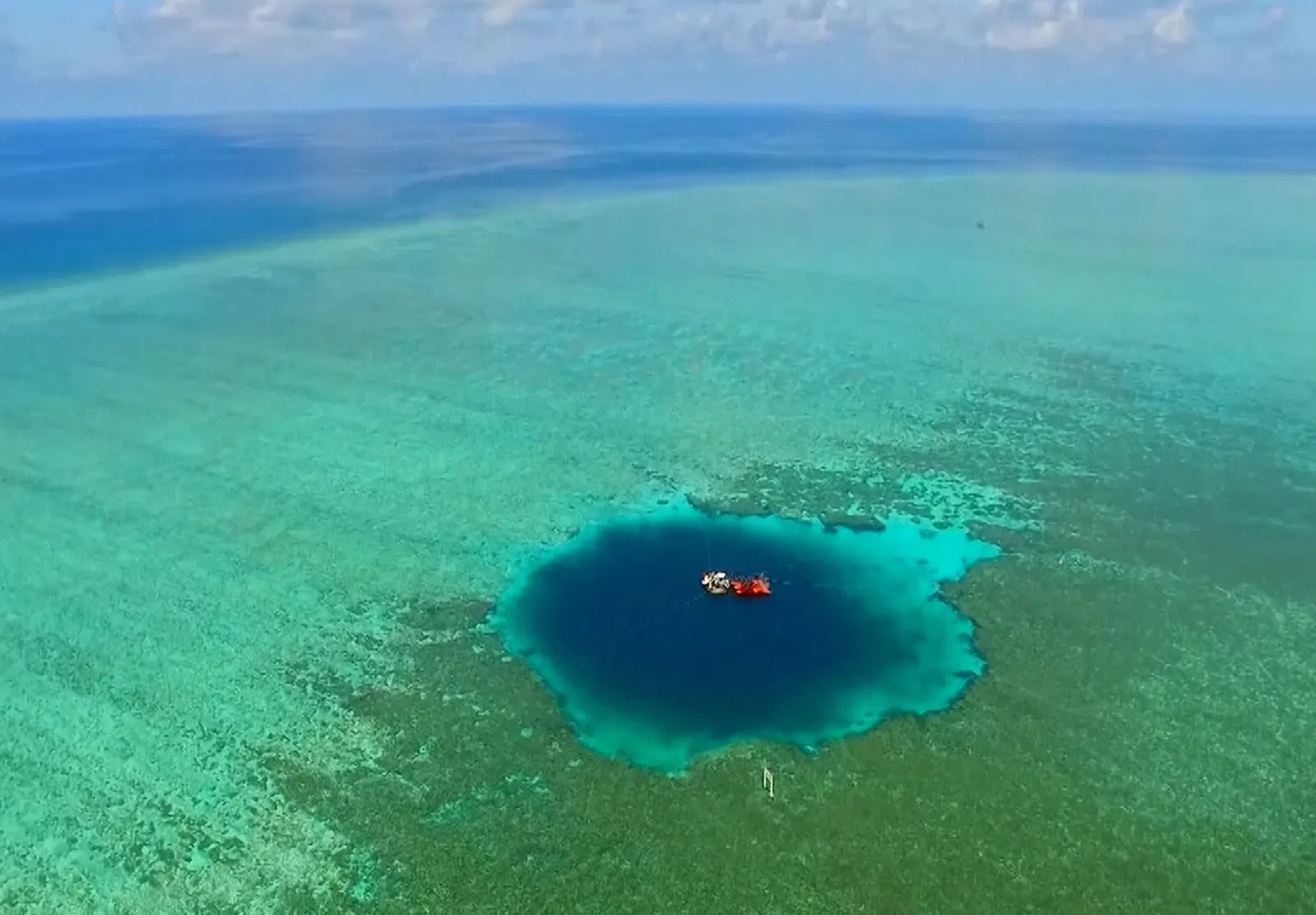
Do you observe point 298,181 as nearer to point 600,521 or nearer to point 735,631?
point 600,521

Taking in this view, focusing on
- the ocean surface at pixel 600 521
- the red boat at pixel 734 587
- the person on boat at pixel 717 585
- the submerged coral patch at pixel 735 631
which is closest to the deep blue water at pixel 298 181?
the ocean surface at pixel 600 521

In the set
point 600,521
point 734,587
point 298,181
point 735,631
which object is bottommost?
point 298,181

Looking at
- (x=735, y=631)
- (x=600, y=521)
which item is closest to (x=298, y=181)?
(x=600, y=521)

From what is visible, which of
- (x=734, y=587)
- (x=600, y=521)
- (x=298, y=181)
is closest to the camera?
(x=734, y=587)

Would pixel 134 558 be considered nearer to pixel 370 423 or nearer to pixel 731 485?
pixel 370 423

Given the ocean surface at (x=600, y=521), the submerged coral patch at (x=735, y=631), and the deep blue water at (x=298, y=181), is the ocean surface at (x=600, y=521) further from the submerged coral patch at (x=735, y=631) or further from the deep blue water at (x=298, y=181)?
the deep blue water at (x=298, y=181)

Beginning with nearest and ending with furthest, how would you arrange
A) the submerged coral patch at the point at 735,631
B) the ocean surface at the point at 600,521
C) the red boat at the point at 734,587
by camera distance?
the ocean surface at the point at 600,521
the submerged coral patch at the point at 735,631
the red boat at the point at 734,587

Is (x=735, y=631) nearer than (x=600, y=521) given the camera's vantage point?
Yes
